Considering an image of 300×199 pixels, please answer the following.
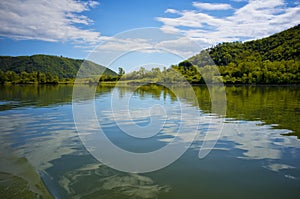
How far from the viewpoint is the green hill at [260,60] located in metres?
80.9

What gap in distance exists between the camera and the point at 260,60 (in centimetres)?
11469

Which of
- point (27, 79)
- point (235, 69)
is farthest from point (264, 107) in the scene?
point (27, 79)

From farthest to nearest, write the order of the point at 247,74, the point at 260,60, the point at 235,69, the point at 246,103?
the point at 260,60, the point at 235,69, the point at 247,74, the point at 246,103

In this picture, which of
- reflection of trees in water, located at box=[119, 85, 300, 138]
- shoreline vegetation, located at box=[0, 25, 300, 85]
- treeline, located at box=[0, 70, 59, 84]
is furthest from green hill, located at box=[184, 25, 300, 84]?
treeline, located at box=[0, 70, 59, 84]

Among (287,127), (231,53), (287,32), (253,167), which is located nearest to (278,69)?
(231,53)

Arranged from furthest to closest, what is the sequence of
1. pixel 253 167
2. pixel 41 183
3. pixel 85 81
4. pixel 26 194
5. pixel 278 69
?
pixel 85 81, pixel 278 69, pixel 253 167, pixel 41 183, pixel 26 194

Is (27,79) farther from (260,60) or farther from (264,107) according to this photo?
(264,107)

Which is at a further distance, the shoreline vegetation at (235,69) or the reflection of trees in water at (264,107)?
the shoreline vegetation at (235,69)

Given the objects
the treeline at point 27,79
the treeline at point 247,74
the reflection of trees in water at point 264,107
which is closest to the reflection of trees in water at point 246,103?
the reflection of trees in water at point 264,107

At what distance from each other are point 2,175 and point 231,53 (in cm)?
14903

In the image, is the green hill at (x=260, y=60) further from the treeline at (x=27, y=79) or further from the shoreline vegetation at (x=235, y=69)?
the treeline at (x=27, y=79)

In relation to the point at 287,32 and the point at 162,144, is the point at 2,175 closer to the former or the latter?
the point at 162,144

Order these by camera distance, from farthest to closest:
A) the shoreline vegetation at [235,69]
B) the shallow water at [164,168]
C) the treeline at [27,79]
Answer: the treeline at [27,79] → the shoreline vegetation at [235,69] → the shallow water at [164,168]

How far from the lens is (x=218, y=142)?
8.91 meters
